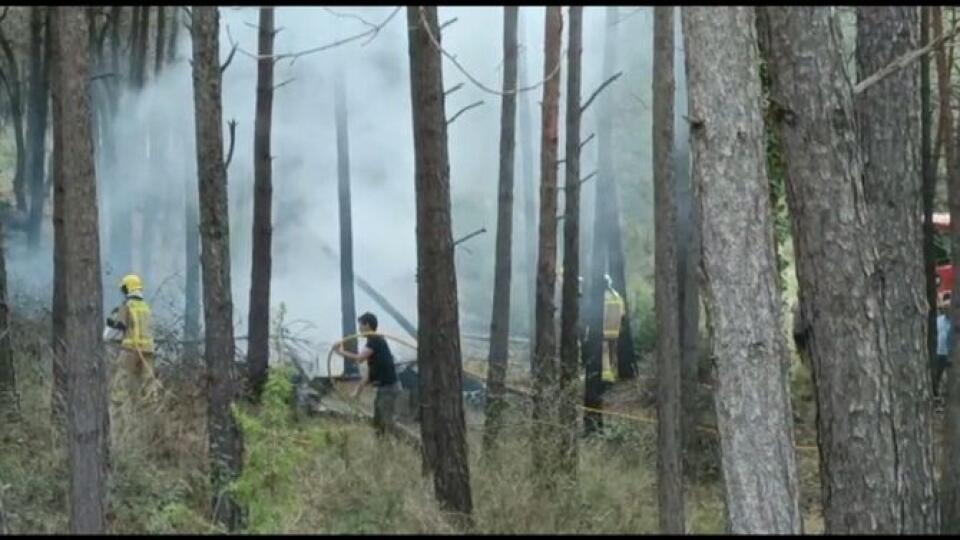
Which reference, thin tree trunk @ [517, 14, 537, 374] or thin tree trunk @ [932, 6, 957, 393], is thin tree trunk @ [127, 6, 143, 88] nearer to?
thin tree trunk @ [517, 14, 537, 374]

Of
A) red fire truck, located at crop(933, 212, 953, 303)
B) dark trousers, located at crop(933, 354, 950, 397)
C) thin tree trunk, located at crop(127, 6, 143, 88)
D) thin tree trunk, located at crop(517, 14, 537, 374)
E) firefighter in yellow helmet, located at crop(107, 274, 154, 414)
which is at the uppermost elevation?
thin tree trunk, located at crop(127, 6, 143, 88)

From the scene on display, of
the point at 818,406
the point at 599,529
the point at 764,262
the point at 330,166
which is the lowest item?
the point at 599,529

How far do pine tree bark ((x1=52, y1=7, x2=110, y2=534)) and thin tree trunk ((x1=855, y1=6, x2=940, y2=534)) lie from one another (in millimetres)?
4695

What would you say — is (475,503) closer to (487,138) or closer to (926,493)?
(926,493)

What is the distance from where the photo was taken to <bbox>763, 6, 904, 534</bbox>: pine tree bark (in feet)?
19.0

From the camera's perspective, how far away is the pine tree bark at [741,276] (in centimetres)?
554

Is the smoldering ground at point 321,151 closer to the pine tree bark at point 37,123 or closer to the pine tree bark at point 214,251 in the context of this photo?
the pine tree bark at point 37,123

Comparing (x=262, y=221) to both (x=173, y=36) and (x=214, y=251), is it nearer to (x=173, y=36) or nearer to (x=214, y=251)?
(x=214, y=251)

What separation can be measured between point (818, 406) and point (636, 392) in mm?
14981

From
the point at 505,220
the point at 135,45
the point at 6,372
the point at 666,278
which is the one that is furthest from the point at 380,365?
the point at 135,45

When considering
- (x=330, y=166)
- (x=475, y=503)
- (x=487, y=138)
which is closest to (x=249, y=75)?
(x=330, y=166)

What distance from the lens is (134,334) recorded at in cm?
1452

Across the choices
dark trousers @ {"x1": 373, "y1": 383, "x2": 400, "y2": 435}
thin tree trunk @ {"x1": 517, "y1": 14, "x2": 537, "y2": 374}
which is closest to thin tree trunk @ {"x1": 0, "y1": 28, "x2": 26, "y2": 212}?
thin tree trunk @ {"x1": 517, "y1": 14, "x2": 537, "y2": 374}

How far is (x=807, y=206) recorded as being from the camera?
5875mm
